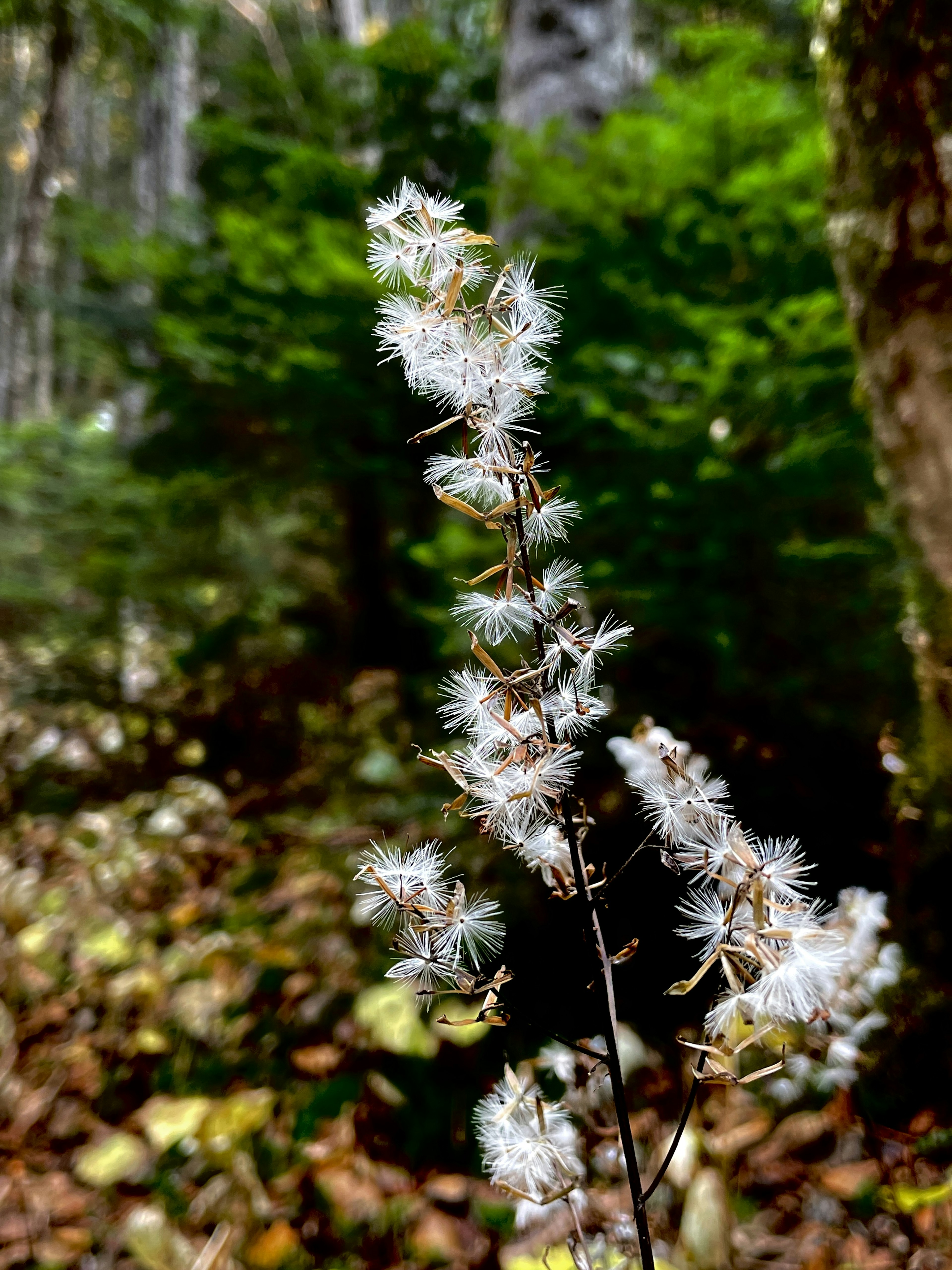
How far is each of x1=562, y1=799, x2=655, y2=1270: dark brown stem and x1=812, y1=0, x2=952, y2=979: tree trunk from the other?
1201mm

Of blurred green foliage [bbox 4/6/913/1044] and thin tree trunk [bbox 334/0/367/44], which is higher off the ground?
thin tree trunk [bbox 334/0/367/44]

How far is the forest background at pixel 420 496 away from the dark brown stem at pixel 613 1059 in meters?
0.09

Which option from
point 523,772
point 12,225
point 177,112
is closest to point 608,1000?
point 523,772

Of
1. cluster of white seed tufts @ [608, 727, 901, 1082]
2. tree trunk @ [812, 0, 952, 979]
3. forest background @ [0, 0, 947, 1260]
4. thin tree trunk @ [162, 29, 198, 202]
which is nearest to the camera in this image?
cluster of white seed tufts @ [608, 727, 901, 1082]

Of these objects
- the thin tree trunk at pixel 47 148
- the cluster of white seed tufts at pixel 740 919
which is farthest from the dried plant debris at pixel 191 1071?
the thin tree trunk at pixel 47 148

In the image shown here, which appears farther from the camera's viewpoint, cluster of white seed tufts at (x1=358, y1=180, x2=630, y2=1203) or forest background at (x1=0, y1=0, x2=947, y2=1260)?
forest background at (x1=0, y1=0, x2=947, y2=1260)

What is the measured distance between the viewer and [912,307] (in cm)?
152

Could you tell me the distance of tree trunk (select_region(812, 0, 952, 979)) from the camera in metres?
1.45

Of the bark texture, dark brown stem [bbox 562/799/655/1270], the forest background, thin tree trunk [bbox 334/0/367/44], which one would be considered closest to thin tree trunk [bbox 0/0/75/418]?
the forest background

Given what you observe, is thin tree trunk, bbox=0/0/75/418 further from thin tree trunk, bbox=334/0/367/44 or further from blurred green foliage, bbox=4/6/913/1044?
thin tree trunk, bbox=334/0/367/44

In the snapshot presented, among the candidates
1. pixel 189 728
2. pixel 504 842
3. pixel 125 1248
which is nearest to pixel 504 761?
pixel 504 842

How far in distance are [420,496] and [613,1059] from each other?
3064mm

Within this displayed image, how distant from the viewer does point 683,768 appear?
73 cm

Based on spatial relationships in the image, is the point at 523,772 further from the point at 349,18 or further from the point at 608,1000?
the point at 349,18
